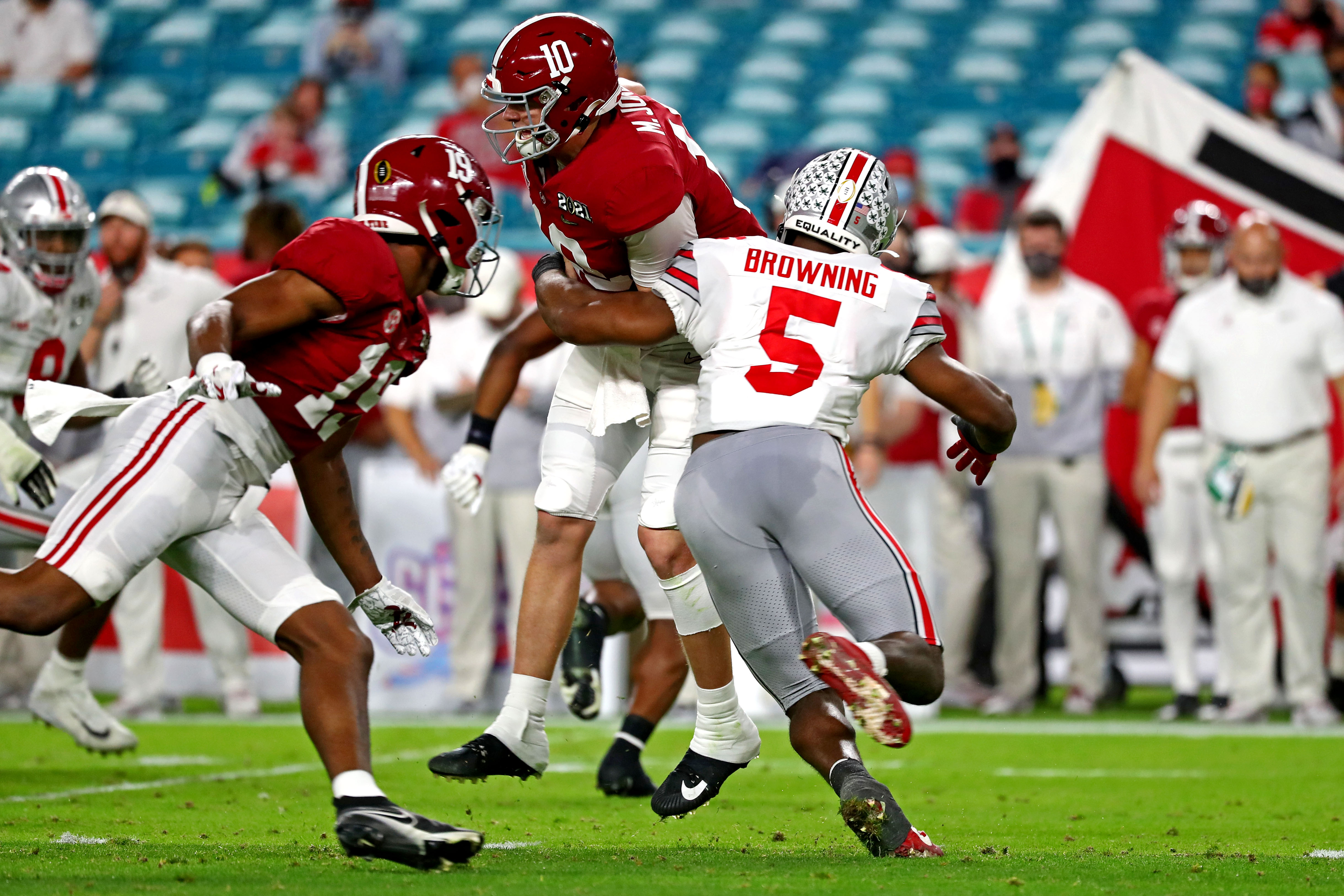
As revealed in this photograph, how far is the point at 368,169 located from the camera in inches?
161

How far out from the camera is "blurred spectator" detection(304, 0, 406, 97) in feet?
45.0

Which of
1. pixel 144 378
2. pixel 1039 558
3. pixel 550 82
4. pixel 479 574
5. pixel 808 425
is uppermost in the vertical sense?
pixel 550 82

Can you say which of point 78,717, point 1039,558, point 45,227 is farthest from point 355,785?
point 1039,558

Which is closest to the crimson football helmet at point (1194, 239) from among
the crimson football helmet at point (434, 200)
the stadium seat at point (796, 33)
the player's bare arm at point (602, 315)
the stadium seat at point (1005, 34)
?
the player's bare arm at point (602, 315)

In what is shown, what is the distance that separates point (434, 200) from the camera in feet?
13.3

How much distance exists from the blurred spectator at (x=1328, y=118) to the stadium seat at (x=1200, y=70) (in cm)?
143

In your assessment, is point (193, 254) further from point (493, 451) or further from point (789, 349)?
point (789, 349)

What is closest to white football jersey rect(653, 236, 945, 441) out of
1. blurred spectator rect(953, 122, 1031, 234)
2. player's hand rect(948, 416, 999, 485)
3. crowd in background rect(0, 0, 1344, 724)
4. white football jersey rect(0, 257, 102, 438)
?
player's hand rect(948, 416, 999, 485)

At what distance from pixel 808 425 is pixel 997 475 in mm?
4707

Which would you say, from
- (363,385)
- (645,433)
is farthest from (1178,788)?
(363,385)

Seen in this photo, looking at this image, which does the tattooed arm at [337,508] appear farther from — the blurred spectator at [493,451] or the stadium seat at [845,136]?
the stadium seat at [845,136]

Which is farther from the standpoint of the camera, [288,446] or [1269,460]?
[1269,460]

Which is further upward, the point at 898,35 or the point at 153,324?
the point at 153,324

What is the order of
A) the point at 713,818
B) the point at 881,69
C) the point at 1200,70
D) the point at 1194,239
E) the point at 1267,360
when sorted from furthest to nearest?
the point at 881,69, the point at 1200,70, the point at 1194,239, the point at 1267,360, the point at 713,818
